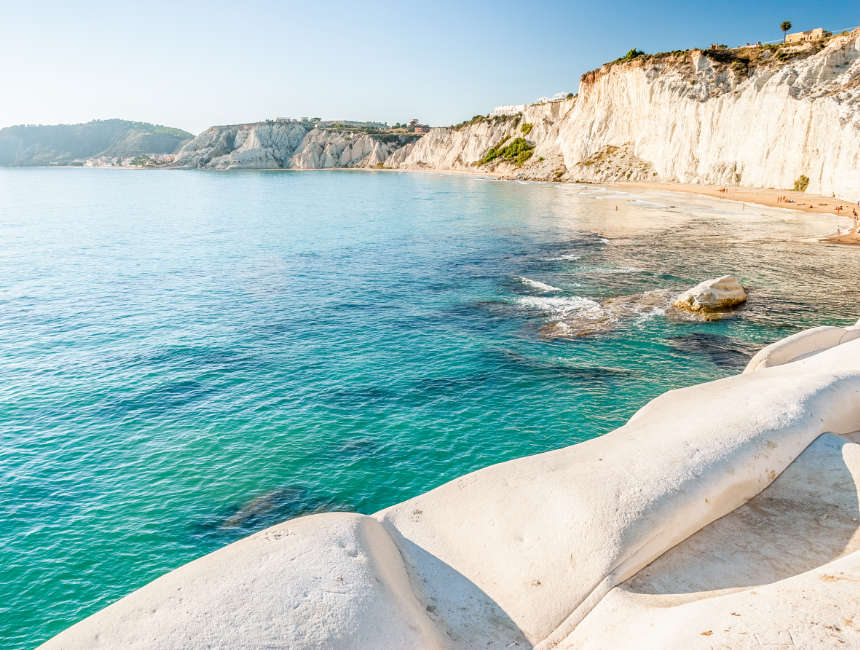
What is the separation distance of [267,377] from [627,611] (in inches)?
657

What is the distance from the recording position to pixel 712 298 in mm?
27156

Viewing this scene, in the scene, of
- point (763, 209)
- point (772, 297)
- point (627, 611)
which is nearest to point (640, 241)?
point (772, 297)

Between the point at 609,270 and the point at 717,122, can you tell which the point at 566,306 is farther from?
the point at 717,122

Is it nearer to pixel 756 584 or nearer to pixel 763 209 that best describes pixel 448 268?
pixel 756 584

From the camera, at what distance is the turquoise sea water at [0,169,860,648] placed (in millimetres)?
13281

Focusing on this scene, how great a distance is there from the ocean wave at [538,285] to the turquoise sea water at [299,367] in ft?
0.60

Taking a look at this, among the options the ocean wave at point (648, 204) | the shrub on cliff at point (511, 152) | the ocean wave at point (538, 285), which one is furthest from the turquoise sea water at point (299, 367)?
the shrub on cliff at point (511, 152)

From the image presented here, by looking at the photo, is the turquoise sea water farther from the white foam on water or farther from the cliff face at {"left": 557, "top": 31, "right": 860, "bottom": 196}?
the cliff face at {"left": 557, "top": 31, "right": 860, "bottom": 196}

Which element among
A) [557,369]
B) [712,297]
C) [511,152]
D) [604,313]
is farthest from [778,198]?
[511,152]

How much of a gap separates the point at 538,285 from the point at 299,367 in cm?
1752

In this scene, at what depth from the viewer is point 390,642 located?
614cm

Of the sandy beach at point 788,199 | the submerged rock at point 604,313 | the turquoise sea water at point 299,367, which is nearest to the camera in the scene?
the turquoise sea water at point 299,367

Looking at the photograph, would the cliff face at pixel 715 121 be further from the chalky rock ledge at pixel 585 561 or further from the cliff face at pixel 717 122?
the chalky rock ledge at pixel 585 561

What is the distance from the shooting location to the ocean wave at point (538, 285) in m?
33.0
